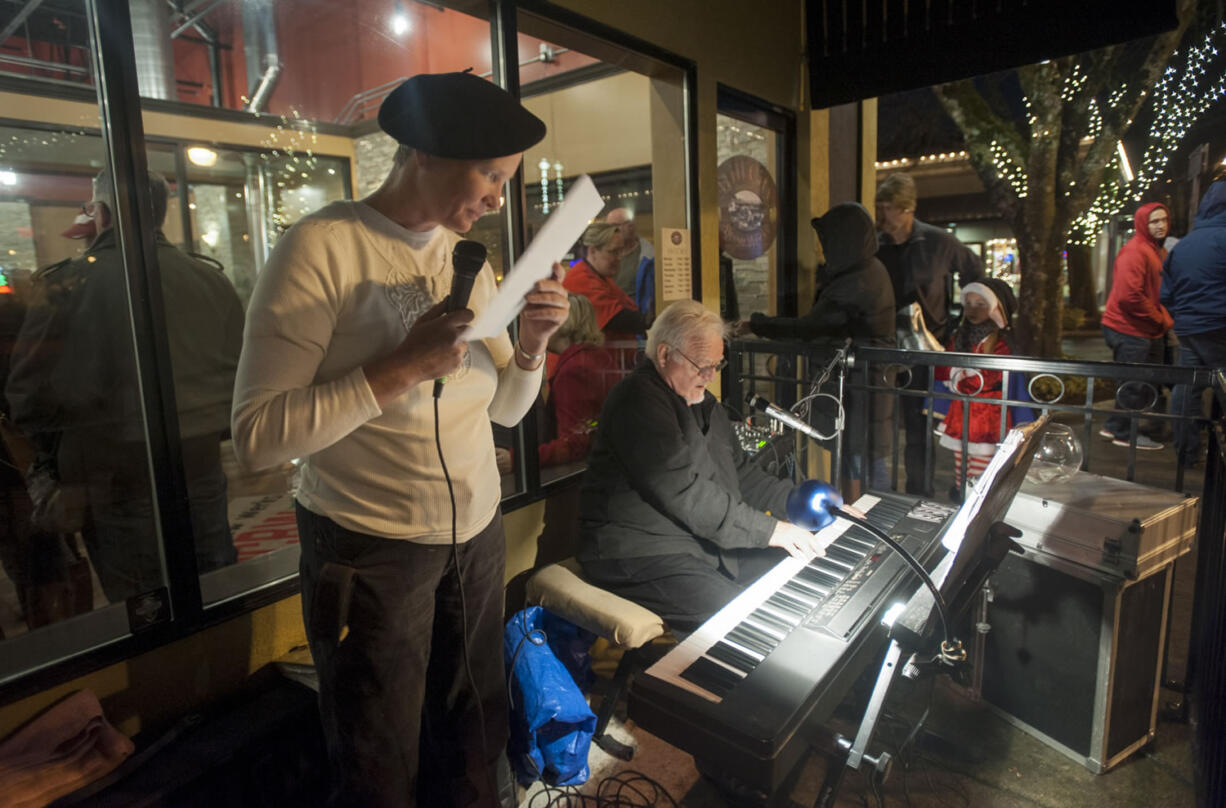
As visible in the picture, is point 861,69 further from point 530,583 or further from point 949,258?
point 530,583

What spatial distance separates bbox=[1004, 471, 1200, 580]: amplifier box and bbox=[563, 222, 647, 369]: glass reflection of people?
2.57m

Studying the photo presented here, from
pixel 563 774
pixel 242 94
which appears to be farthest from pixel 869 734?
pixel 242 94

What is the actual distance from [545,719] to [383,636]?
90 centimetres

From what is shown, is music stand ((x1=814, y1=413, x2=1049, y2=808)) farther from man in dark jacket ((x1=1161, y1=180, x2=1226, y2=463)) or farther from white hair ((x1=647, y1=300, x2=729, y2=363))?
man in dark jacket ((x1=1161, y1=180, x2=1226, y2=463))

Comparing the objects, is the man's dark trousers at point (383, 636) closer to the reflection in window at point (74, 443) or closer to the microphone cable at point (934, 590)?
the reflection in window at point (74, 443)

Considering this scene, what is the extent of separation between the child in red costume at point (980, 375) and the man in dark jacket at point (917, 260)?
0.20 meters

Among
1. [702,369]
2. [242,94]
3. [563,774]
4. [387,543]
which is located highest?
[242,94]

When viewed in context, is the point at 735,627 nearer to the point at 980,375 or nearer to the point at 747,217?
the point at 980,375

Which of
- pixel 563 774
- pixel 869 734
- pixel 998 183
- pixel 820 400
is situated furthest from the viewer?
pixel 998 183

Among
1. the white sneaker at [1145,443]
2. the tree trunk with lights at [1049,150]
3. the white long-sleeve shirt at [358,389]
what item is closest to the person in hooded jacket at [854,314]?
the white long-sleeve shirt at [358,389]

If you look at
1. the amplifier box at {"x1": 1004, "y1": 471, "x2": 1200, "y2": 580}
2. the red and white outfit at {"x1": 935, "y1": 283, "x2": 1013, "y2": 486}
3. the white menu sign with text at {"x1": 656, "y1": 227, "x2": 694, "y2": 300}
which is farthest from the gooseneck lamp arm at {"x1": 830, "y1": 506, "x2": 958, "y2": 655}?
the red and white outfit at {"x1": 935, "y1": 283, "x2": 1013, "y2": 486}

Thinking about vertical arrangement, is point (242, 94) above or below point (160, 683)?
above

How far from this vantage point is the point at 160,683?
2047 mm

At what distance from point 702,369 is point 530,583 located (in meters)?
1.05
